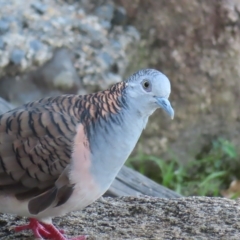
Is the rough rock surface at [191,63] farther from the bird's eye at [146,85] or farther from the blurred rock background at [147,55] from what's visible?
the bird's eye at [146,85]

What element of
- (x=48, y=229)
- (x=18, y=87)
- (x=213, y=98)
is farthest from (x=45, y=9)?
(x=48, y=229)

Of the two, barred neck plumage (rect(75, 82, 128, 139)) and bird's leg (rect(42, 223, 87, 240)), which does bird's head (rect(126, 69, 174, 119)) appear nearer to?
barred neck plumage (rect(75, 82, 128, 139))

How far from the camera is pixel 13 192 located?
2322 millimetres

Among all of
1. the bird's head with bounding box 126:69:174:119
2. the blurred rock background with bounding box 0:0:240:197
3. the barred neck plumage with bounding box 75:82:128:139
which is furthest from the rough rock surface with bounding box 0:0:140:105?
the bird's head with bounding box 126:69:174:119

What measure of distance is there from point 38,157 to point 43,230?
464mm

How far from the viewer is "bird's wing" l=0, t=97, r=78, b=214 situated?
7.48ft

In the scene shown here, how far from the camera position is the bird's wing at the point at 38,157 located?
228 centimetres

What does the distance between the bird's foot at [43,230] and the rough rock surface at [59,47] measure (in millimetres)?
2106

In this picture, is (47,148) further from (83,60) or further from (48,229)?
(83,60)

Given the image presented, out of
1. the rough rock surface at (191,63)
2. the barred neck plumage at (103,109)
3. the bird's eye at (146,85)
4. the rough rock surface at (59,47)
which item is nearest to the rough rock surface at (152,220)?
the barred neck plumage at (103,109)

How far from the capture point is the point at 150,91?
7.30 ft

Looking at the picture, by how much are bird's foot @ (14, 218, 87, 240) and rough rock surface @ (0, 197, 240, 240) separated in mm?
34

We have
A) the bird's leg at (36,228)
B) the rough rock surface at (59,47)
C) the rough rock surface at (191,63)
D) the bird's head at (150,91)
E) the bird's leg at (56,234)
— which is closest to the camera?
the bird's head at (150,91)

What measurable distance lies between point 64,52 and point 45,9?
39 cm
